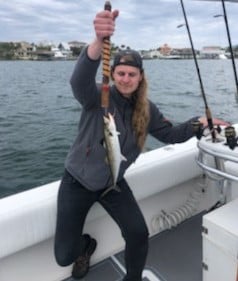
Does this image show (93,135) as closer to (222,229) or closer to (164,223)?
(222,229)

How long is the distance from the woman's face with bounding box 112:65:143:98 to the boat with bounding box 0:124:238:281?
590mm

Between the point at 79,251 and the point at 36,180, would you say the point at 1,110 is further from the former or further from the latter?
the point at 79,251

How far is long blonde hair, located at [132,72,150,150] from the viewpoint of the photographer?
248cm

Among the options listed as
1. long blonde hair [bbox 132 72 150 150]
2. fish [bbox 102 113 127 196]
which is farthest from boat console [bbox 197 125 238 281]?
fish [bbox 102 113 127 196]

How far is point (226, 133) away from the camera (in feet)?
7.50

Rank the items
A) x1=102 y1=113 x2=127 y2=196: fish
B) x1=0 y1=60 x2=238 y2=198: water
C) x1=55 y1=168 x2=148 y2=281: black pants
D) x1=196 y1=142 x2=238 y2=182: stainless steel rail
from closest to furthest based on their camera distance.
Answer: x1=102 y1=113 x2=127 y2=196: fish, x1=196 y1=142 x2=238 y2=182: stainless steel rail, x1=55 y1=168 x2=148 y2=281: black pants, x1=0 y1=60 x2=238 y2=198: water

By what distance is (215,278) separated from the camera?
233 centimetres

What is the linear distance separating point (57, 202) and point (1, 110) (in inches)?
483

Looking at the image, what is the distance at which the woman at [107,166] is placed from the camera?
2.34m

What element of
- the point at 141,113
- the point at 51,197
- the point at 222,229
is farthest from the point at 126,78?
the point at 222,229

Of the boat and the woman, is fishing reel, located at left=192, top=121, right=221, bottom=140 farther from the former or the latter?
the woman

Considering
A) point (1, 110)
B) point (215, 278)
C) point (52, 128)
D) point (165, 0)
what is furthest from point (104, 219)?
point (1, 110)

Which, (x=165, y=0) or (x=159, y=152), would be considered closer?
(x=165, y=0)

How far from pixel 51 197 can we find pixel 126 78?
38.5 inches
